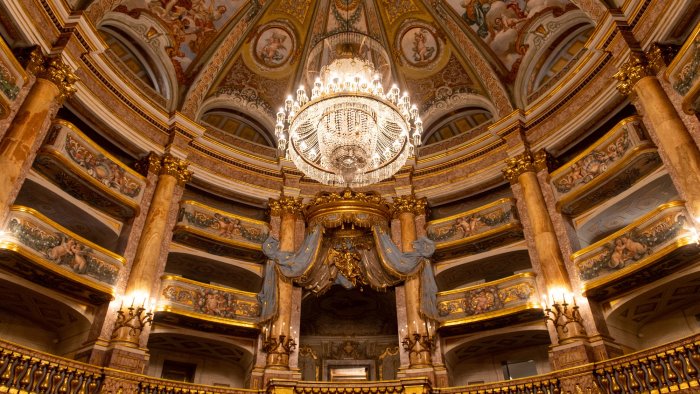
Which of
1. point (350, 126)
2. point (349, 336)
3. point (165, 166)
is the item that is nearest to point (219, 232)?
point (165, 166)

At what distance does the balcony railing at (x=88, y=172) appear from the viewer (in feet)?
33.2

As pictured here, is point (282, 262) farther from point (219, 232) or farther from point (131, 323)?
point (131, 323)

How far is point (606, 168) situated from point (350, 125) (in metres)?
5.92

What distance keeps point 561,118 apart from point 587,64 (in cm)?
143

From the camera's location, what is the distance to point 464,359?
13.1 metres

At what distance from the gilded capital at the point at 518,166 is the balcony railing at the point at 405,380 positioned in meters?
5.16

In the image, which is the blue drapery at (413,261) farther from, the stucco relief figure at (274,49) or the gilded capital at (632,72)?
the stucco relief figure at (274,49)

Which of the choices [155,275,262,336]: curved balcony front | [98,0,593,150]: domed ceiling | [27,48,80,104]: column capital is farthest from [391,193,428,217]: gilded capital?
[27,48,80,104]: column capital

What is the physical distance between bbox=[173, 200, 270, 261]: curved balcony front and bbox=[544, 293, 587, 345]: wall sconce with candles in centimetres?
737

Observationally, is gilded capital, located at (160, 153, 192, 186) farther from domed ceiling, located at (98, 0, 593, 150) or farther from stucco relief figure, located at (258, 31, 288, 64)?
stucco relief figure, located at (258, 31, 288, 64)

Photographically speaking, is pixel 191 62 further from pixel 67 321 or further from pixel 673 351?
pixel 673 351

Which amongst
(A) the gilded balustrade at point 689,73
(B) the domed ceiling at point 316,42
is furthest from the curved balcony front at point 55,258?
(A) the gilded balustrade at point 689,73

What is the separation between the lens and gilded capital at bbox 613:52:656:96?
32.7 feet

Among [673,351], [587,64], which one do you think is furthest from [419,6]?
[673,351]
